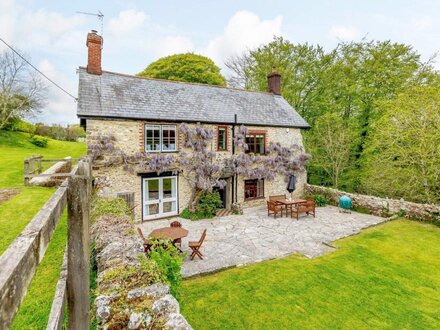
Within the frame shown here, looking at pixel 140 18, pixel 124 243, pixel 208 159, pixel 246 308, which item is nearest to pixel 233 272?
pixel 246 308

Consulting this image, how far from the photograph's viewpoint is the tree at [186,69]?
25.6m

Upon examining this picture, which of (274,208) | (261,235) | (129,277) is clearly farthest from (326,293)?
(274,208)

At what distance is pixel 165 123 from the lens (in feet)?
38.8

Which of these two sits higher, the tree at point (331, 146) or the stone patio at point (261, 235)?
the tree at point (331, 146)

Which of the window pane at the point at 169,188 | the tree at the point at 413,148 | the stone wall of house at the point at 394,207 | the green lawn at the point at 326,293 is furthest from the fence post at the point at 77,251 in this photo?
the stone wall of house at the point at 394,207

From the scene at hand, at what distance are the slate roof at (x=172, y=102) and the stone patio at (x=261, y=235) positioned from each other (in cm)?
543

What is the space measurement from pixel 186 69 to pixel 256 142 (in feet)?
50.4

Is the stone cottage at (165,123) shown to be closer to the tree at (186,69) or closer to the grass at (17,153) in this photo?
the grass at (17,153)

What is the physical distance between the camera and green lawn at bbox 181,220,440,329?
493 centimetres

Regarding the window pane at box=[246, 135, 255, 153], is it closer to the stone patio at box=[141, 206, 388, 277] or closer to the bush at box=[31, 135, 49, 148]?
the stone patio at box=[141, 206, 388, 277]

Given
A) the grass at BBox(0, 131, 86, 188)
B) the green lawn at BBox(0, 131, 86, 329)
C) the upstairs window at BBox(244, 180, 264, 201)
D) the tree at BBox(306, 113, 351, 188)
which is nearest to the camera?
the green lawn at BBox(0, 131, 86, 329)

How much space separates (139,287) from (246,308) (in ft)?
10.7

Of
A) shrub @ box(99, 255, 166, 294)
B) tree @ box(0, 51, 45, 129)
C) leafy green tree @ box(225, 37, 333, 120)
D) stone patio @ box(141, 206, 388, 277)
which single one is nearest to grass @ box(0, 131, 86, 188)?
tree @ box(0, 51, 45, 129)

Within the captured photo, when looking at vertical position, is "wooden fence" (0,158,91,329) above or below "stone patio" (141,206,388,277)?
above
